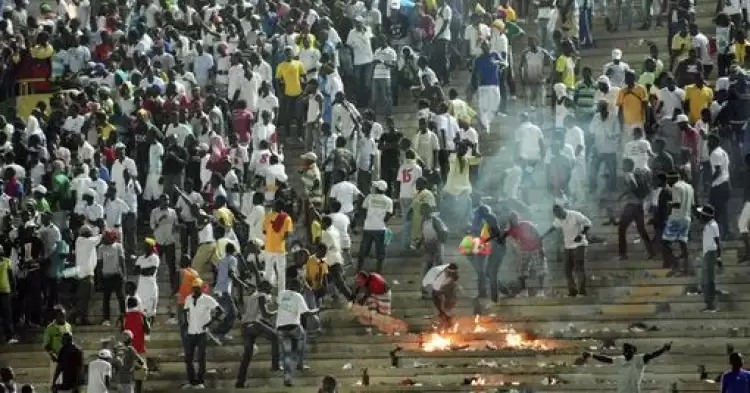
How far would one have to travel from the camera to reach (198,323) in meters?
32.4

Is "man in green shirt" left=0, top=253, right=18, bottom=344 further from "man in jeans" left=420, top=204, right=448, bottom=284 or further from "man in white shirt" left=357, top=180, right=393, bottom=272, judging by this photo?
"man in jeans" left=420, top=204, right=448, bottom=284

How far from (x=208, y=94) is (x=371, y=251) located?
479 centimetres

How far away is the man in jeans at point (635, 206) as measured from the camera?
3412 centimetres

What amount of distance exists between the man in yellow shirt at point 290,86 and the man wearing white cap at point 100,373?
357 inches

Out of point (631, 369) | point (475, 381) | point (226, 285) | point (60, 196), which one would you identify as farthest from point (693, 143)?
point (60, 196)

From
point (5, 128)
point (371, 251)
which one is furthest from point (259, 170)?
point (5, 128)

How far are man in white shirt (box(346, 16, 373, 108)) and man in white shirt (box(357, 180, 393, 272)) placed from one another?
4.95 metres

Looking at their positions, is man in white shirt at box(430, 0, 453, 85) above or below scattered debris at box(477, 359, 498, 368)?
above

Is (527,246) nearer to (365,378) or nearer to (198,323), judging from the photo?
(365,378)

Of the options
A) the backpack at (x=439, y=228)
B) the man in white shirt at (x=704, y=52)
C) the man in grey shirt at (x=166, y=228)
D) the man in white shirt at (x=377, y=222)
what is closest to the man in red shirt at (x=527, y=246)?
the backpack at (x=439, y=228)

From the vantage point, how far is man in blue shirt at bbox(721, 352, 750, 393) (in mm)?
28094

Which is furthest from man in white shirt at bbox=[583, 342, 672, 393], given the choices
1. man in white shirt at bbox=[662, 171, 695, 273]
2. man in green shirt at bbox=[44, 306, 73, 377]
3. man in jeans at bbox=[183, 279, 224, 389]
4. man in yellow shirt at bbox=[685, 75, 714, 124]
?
man in yellow shirt at bbox=[685, 75, 714, 124]

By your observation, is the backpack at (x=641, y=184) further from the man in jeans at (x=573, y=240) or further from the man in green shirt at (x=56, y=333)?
the man in green shirt at (x=56, y=333)

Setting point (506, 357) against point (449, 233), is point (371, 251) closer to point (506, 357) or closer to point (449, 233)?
point (449, 233)
